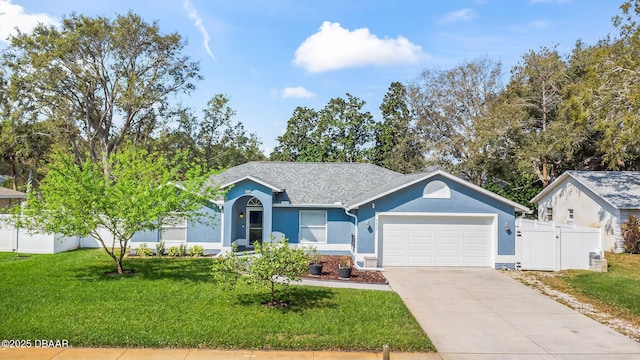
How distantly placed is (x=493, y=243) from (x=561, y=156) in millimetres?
18746

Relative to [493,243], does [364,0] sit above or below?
above

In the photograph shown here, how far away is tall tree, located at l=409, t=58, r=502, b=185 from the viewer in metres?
37.1

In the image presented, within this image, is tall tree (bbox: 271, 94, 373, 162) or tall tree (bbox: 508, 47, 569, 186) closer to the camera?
tall tree (bbox: 508, 47, 569, 186)

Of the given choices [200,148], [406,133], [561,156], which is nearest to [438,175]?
[561,156]

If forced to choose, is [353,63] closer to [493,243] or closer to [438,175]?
[438,175]

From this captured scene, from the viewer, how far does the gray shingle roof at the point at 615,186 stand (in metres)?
21.8

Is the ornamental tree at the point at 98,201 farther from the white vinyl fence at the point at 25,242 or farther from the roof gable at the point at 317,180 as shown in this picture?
the white vinyl fence at the point at 25,242

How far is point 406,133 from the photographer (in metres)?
41.8

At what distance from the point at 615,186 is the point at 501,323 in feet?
62.7

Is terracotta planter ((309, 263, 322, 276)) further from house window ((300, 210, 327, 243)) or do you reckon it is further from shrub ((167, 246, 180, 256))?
shrub ((167, 246, 180, 256))

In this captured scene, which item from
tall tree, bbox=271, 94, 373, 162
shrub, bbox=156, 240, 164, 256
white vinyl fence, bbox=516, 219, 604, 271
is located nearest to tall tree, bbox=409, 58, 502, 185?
tall tree, bbox=271, 94, 373, 162

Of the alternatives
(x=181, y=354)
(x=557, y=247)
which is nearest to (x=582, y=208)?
(x=557, y=247)

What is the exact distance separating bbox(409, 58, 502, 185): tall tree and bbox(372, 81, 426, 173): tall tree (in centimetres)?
125

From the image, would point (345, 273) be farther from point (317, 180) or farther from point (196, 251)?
point (317, 180)
